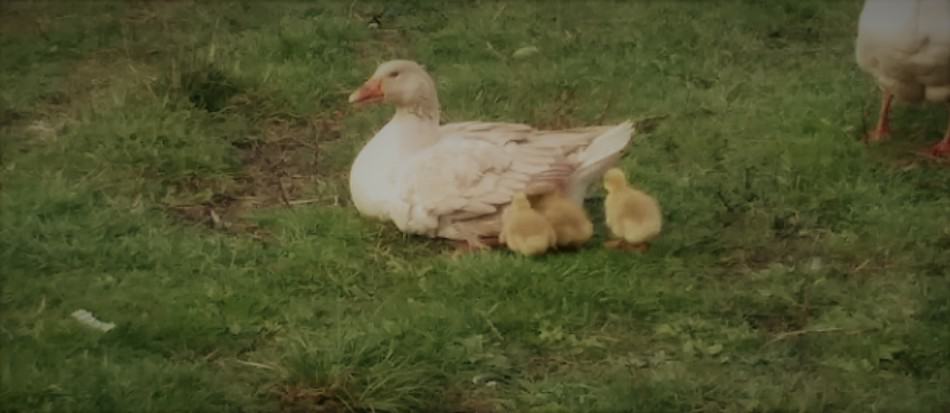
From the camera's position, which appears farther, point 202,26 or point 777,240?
point 202,26

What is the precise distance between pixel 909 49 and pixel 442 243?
2022mm

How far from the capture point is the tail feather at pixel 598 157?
197 inches

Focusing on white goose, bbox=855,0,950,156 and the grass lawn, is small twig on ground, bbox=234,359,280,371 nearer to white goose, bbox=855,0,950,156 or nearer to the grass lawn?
the grass lawn

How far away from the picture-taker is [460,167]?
4.98 m

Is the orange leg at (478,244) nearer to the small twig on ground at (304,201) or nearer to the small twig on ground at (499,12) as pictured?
the small twig on ground at (304,201)

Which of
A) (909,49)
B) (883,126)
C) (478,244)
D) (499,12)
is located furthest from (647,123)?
(499,12)

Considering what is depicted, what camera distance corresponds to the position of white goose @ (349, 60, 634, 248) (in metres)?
4.94

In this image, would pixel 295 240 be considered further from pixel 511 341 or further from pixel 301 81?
pixel 301 81

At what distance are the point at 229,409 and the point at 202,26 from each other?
4.01m

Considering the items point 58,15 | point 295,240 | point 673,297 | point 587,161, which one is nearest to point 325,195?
point 295,240

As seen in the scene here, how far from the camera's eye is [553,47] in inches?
286

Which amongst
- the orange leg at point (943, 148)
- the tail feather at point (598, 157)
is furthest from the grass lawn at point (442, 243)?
the tail feather at point (598, 157)

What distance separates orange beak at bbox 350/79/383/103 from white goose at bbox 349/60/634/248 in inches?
1.5

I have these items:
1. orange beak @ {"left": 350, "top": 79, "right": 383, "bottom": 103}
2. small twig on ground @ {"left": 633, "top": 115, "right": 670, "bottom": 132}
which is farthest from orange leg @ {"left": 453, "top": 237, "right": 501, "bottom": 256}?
small twig on ground @ {"left": 633, "top": 115, "right": 670, "bottom": 132}
